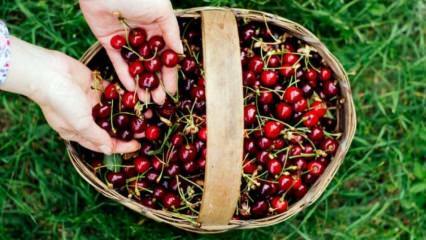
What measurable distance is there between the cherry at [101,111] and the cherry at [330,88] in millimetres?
885

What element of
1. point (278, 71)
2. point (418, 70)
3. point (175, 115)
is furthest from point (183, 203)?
point (418, 70)

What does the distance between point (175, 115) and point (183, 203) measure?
1.15ft

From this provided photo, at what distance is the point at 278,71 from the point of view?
256cm

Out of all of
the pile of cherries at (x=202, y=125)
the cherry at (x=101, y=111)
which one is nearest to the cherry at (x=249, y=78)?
the pile of cherries at (x=202, y=125)

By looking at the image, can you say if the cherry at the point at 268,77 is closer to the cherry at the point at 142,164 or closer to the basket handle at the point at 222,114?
the basket handle at the point at 222,114

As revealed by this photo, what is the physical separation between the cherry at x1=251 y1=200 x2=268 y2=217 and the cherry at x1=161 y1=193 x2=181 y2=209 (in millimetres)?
297

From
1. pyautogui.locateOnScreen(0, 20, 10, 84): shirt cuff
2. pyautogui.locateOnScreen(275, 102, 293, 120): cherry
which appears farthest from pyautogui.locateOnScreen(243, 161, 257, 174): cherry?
pyautogui.locateOnScreen(0, 20, 10, 84): shirt cuff

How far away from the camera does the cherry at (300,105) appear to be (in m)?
2.48

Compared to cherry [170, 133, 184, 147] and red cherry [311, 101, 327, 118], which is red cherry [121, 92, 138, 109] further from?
Answer: red cherry [311, 101, 327, 118]

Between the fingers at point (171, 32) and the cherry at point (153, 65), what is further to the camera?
the cherry at point (153, 65)

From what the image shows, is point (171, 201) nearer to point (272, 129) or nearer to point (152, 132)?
point (152, 132)

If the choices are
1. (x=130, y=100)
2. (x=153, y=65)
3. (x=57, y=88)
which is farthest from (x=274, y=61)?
(x=57, y=88)

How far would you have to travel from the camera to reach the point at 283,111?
2484mm

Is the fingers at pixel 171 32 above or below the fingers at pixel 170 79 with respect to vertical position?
above
